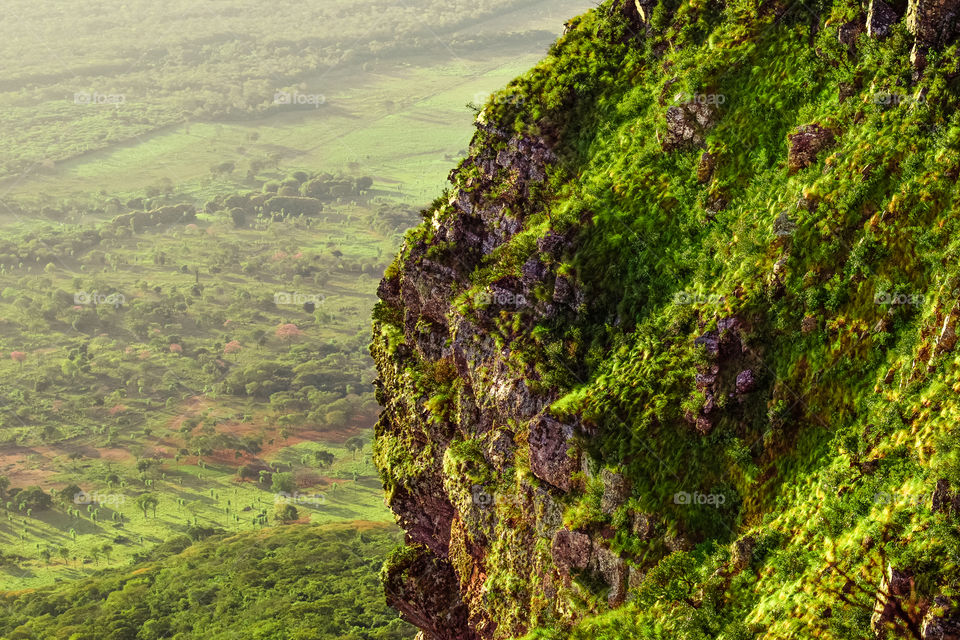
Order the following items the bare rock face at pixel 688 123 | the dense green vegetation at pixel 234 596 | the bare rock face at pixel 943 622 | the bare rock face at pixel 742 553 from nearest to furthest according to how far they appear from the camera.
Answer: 1. the bare rock face at pixel 943 622
2. the bare rock face at pixel 742 553
3. the bare rock face at pixel 688 123
4. the dense green vegetation at pixel 234 596

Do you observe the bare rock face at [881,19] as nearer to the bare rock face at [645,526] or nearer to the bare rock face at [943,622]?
the bare rock face at [645,526]

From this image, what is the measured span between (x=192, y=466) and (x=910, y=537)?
6058 inches

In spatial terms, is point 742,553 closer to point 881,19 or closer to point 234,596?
point 881,19

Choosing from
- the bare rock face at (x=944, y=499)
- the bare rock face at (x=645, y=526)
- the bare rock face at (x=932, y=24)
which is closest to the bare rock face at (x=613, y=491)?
the bare rock face at (x=645, y=526)

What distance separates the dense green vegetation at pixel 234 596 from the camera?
84.1 meters

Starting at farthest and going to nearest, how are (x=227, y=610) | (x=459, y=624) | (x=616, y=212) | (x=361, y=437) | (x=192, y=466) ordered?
(x=361, y=437) → (x=192, y=466) → (x=227, y=610) → (x=459, y=624) → (x=616, y=212)

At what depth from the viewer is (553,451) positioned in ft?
97.0

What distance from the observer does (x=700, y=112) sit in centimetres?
3128

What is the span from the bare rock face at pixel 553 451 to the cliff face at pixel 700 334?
0.07 meters

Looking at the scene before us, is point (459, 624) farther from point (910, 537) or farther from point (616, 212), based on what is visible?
point (910, 537)

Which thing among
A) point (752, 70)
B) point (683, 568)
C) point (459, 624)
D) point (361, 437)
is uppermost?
point (752, 70)

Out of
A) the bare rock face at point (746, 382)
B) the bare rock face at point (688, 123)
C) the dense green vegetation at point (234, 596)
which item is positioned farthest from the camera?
the dense green vegetation at point (234, 596)

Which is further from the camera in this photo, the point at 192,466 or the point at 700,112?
the point at 192,466

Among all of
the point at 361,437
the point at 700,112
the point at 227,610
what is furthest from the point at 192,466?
the point at 700,112
